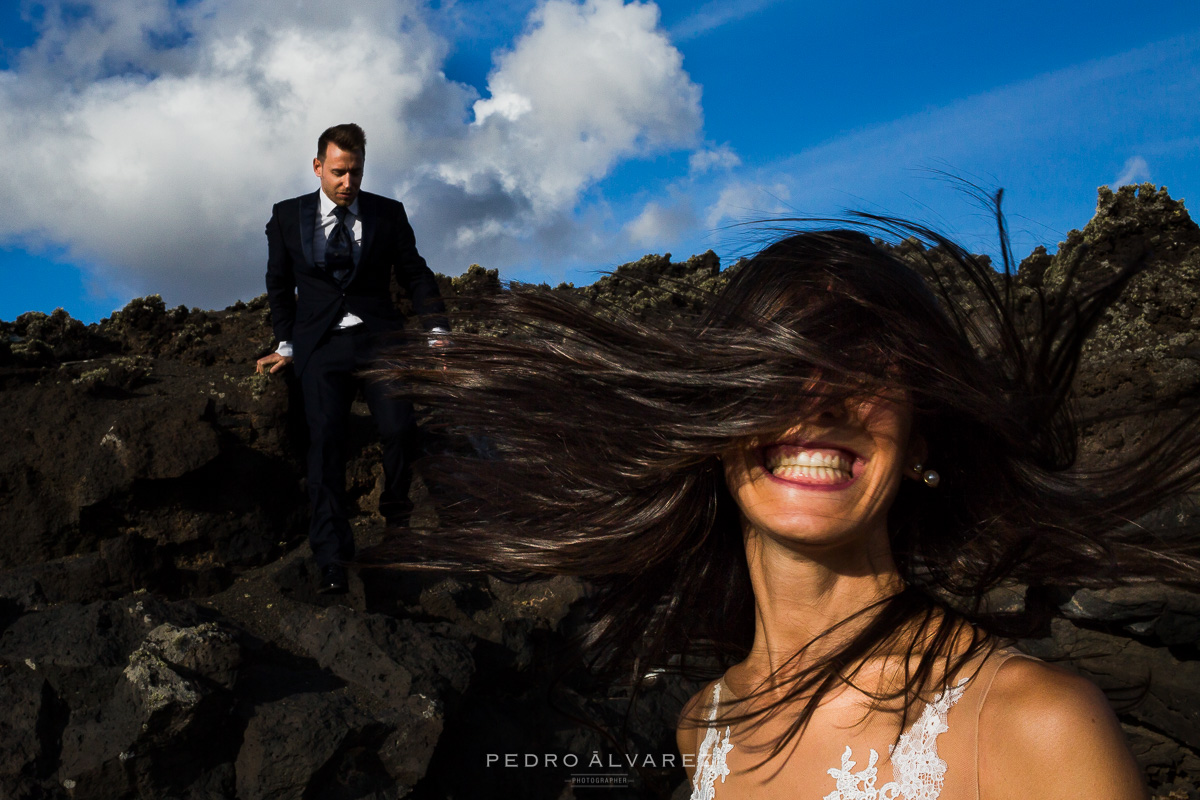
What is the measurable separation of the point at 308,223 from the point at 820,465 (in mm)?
3768

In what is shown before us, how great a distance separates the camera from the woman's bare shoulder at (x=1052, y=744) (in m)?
1.15

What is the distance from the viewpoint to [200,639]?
10.3 ft

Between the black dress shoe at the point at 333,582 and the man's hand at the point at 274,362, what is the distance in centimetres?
125

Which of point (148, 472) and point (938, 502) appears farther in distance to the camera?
point (148, 472)

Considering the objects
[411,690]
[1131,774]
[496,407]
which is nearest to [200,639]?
[411,690]

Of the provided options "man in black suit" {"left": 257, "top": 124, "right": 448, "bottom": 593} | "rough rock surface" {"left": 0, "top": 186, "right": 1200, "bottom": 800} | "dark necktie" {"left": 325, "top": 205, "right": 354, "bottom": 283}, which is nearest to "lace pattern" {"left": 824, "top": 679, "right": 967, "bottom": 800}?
"rough rock surface" {"left": 0, "top": 186, "right": 1200, "bottom": 800}

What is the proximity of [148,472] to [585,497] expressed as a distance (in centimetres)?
304

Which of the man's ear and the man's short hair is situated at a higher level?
the man's short hair

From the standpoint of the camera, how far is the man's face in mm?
4469

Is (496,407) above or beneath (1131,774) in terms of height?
above

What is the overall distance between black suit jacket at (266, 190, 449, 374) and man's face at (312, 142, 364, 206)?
0.12m

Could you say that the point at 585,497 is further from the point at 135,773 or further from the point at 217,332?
the point at 217,332

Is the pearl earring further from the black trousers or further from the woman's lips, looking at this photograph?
the black trousers

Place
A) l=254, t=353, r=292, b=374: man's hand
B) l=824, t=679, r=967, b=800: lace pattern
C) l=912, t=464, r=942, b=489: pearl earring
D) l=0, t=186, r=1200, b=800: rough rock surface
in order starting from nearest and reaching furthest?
l=824, t=679, r=967, b=800: lace pattern → l=912, t=464, r=942, b=489: pearl earring → l=0, t=186, r=1200, b=800: rough rock surface → l=254, t=353, r=292, b=374: man's hand
